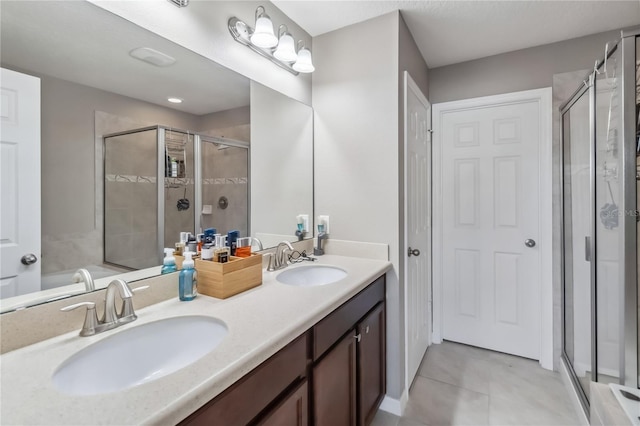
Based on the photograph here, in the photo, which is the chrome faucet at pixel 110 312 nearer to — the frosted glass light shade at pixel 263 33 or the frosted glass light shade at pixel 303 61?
the frosted glass light shade at pixel 263 33

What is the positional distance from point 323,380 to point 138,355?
0.64 meters

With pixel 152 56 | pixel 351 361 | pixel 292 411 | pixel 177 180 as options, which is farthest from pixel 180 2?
pixel 351 361

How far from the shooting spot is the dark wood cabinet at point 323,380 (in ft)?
2.48

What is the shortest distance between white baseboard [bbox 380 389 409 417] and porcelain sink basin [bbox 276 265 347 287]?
2.73 feet

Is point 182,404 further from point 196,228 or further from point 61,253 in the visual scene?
point 196,228

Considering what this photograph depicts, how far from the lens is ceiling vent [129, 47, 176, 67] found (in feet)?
3.66

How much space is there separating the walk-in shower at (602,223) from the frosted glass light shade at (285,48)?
1518mm

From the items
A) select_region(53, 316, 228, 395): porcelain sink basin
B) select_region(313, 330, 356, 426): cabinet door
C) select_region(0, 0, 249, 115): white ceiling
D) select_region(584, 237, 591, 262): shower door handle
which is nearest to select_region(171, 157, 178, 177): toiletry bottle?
select_region(0, 0, 249, 115): white ceiling

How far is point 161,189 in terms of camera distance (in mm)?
1199

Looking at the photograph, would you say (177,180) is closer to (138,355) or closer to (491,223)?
(138,355)

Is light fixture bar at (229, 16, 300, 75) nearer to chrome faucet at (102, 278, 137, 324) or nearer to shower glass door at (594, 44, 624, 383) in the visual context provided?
chrome faucet at (102, 278, 137, 324)

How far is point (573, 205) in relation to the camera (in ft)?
6.41

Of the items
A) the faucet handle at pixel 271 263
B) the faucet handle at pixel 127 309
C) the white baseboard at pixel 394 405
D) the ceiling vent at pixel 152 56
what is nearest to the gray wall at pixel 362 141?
the white baseboard at pixel 394 405

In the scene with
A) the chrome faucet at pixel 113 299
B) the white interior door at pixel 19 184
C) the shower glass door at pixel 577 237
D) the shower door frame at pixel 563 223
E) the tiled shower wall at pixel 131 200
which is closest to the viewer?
the white interior door at pixel 19 184
